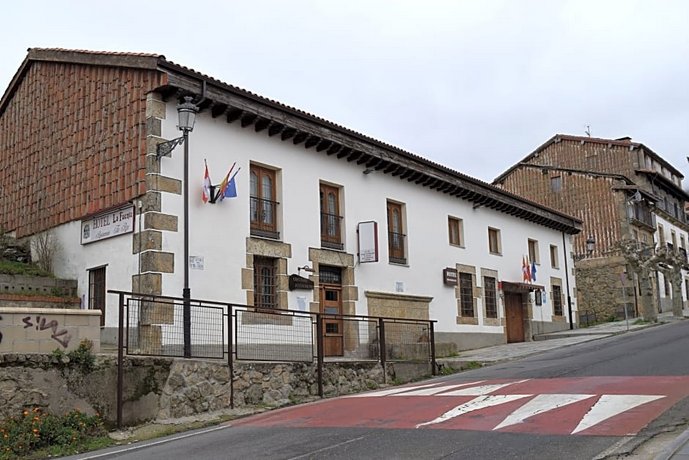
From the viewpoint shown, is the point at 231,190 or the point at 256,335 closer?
the point at 256,335

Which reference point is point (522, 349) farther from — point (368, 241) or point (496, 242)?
point (368, 241)

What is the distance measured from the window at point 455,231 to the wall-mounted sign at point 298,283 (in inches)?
312

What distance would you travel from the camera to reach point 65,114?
57.1 feet

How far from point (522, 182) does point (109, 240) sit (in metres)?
30.0

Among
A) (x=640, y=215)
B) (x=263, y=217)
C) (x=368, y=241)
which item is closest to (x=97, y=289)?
(x=263, y=217)

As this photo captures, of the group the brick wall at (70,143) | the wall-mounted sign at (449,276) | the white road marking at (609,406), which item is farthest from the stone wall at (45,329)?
the wall-mounted sign at (449,276)

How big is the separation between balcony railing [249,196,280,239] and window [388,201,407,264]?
4673 mm

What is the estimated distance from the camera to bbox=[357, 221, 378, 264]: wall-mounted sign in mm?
18875

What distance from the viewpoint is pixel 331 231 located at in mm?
18625

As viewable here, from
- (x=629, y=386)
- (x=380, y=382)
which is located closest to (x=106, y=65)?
(x=380, y=382)

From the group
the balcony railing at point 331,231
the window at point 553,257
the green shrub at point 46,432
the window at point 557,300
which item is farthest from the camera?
the window at point 553,257

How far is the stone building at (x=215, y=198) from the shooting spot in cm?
1455

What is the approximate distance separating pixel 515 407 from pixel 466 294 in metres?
13.9

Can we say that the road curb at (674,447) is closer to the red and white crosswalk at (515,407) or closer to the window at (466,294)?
the red and white crosswalk at (515,407)
